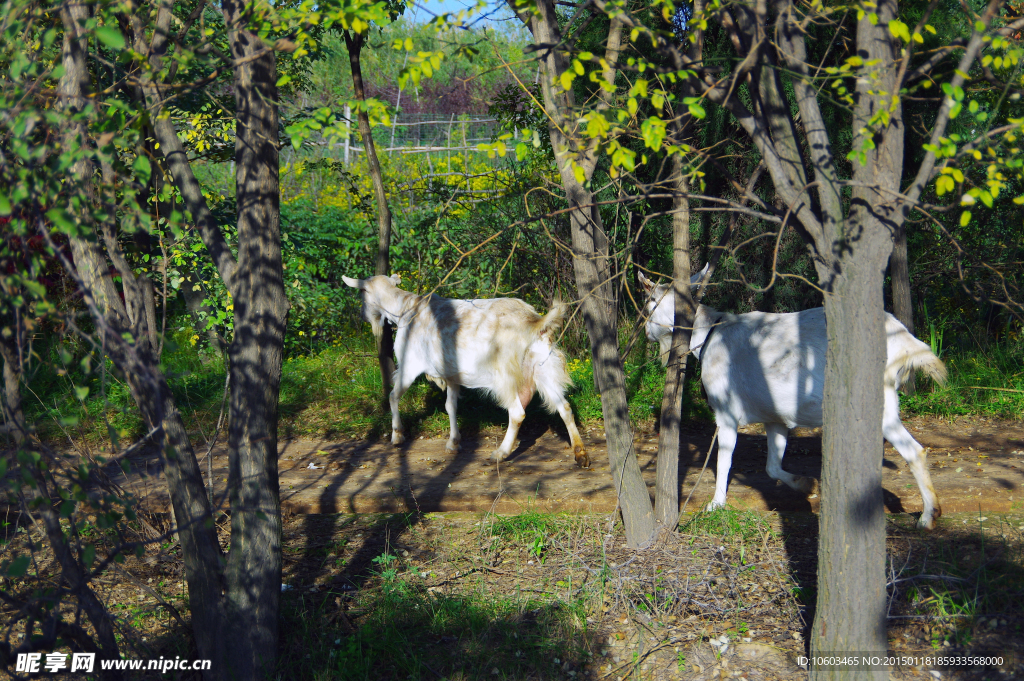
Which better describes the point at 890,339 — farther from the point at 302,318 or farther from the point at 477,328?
the point at 302,318

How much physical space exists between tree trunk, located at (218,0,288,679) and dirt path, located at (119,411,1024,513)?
1733 mm

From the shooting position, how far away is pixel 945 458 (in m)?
5.82

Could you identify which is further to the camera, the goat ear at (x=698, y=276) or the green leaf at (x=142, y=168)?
the goat ear at (x=698, y=276)

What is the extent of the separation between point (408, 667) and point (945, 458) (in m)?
4.69

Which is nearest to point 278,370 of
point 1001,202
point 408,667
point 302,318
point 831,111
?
point 408,667

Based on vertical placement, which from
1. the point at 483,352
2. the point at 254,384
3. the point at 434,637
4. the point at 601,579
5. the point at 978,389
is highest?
the point at 254,384

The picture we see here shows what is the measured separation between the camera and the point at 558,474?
609cm

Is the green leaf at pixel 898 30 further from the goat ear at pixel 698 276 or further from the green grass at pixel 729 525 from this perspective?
the green grass at pixel 729 525

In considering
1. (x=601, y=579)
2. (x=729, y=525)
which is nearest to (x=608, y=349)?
(x=601, y=579)

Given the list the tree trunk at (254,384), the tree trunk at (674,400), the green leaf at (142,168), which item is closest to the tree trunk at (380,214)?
the tree trunk at (254,384)

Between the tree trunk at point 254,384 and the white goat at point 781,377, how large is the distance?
2.39 meters

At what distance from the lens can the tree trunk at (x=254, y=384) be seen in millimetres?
3381

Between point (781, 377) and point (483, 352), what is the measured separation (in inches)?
109

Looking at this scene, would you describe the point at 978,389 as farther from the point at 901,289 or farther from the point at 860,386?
the point at 860,386
